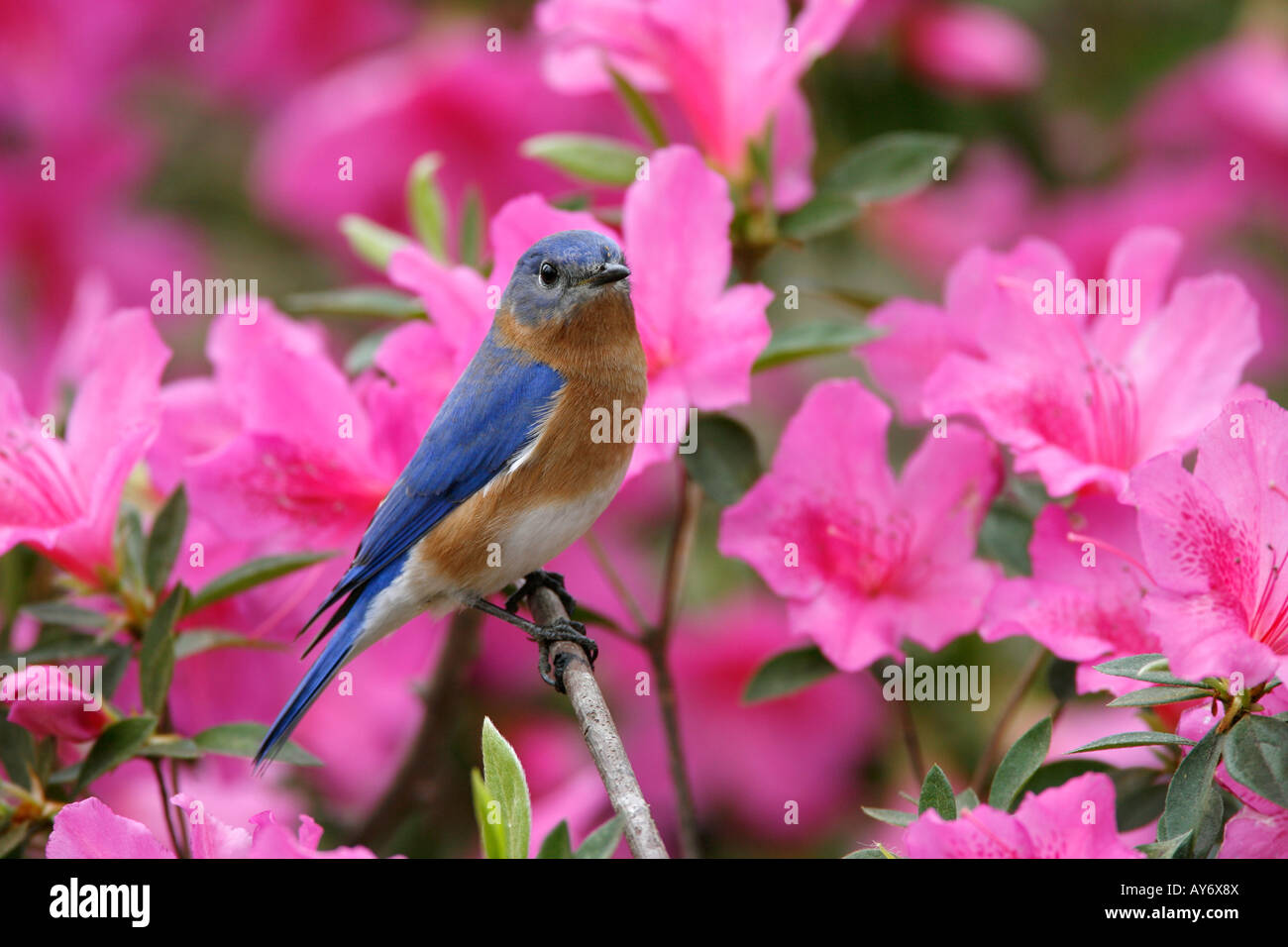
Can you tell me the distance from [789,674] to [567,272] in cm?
67

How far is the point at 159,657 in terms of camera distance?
1.95m

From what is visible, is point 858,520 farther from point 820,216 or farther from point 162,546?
point 162,546

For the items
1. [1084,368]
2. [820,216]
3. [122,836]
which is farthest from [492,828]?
[820,216]

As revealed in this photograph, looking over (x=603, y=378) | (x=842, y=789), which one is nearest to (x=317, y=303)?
(x=603, y=378)

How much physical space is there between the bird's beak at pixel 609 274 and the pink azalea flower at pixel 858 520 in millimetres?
324

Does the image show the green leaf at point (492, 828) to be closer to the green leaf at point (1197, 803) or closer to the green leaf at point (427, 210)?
the green leaf at point (1197, 803)

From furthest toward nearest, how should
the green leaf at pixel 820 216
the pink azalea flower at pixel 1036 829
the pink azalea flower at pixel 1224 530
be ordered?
the green leaf at pixel 820 216 < the pink azalea flower at pixel 1224 530 < the pink azalea flower at pixel 1036 829

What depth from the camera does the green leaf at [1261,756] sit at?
58.0 inches

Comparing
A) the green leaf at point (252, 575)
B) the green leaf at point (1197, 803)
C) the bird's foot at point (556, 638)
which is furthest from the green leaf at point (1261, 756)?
the green leaf at point (252, 575)

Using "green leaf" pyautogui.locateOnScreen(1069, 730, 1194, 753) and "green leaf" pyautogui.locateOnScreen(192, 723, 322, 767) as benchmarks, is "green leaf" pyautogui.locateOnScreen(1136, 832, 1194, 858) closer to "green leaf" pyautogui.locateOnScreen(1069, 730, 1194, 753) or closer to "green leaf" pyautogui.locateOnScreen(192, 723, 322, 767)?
"green leaf" pyautogui.locateOnScreen(1069, 730, 1194, 753)

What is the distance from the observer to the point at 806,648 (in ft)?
6.85

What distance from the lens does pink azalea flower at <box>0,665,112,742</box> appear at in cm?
179
